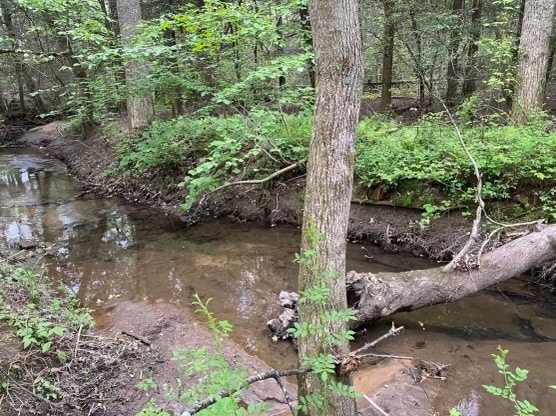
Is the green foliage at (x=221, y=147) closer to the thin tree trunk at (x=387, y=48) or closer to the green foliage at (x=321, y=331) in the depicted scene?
the green foliage at (x=321, y=331)

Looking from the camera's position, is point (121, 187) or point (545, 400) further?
point (121, 187)

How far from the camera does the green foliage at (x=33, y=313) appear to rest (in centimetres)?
378

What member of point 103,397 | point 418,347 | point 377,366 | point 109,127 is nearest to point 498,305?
point 418,347

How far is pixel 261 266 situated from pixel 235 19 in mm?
4314

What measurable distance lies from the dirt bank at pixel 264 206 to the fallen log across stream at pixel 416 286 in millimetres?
1186

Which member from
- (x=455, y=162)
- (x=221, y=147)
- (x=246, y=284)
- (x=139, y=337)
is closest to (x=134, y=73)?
(x=221, y=147)

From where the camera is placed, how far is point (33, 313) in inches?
164

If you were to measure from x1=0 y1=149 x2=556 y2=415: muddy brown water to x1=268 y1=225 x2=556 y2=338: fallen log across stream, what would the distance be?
0.34 metres

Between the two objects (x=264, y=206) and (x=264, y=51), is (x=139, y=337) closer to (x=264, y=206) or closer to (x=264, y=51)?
(x=264, y=206)

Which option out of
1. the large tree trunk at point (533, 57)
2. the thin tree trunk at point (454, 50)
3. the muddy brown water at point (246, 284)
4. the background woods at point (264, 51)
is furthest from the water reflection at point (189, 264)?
→ the thin tree trunk at point (454, 50)

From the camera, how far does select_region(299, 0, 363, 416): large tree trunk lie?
2969 millimetres

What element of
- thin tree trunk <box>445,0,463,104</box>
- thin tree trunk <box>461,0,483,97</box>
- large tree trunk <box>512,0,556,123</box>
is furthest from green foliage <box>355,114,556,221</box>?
thin tree trunk <box>461,0,483,97</box>

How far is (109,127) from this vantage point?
13.1m

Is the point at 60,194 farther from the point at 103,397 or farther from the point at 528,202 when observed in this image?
the point at 528,202
